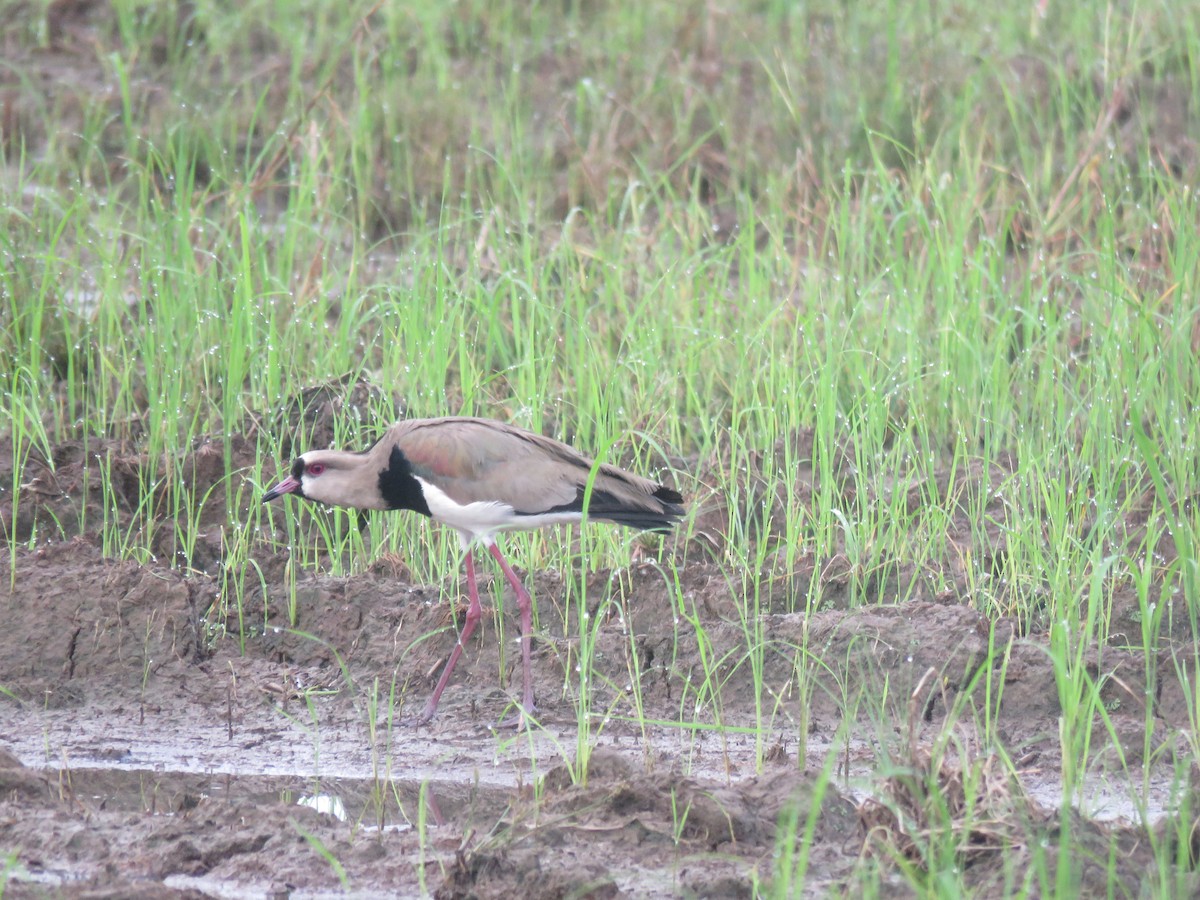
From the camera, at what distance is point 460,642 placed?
523 centimetres

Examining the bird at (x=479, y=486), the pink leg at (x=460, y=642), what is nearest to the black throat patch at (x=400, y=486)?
the bird at (x=479, y=486)

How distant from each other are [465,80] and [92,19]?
2442 millimetres

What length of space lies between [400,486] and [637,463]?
1203mm

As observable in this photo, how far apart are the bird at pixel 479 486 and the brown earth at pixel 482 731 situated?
22cm

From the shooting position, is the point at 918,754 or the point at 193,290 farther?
the point at 193,290

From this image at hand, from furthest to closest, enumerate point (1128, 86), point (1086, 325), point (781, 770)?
1. point (1128, 86)
2. point (1086, 325)
3. point (781, 770)

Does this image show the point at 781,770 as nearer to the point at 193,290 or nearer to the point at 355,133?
the point at 193,290

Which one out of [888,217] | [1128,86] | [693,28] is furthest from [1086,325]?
[693,28]

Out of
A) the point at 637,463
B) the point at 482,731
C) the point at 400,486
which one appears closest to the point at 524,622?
the point at 482,731

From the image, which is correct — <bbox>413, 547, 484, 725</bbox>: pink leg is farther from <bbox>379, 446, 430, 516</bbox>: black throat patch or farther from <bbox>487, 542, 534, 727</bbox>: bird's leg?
<bbox>379, 446, 430, 516</bbox>: black throat patch

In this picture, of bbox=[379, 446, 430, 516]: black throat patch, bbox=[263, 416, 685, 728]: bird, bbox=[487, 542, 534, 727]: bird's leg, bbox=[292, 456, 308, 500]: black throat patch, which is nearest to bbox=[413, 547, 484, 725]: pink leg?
bbox=[263, 416, 685, 728]: bird

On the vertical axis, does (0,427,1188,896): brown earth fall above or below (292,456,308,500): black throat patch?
below

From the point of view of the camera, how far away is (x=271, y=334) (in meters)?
6.32

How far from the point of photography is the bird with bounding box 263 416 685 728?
517 cm
